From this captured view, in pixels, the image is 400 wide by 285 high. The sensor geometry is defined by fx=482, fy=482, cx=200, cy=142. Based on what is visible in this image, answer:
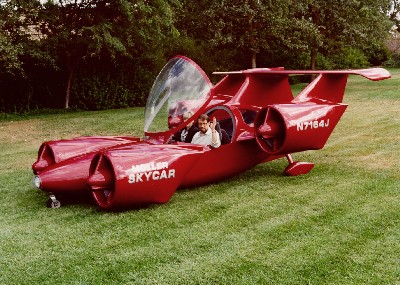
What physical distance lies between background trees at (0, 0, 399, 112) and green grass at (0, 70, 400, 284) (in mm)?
10578

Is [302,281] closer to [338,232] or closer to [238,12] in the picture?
[338,232]

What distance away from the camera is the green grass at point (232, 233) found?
13.9ft

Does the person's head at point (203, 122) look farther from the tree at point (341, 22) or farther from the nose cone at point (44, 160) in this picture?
the tree at point (341, 22)

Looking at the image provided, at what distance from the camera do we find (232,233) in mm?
5141

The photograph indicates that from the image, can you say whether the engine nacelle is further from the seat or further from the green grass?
the green grass

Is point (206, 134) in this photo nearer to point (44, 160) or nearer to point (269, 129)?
point (269, 129)

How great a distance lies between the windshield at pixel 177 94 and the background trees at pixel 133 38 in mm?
9682

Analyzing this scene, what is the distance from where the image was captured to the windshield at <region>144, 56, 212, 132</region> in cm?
680

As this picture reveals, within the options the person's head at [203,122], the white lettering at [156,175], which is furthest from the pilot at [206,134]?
the white lettering at [156,175]

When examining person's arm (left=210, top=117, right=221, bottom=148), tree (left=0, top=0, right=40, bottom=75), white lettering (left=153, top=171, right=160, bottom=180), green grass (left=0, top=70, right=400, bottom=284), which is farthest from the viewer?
tree (left=0, top=0, right=40, bottom=75)

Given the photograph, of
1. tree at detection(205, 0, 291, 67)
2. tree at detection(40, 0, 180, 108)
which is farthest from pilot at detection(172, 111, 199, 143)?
tree at detection(205, 0, 291, 67)

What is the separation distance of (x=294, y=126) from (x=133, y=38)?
1332 centimetres

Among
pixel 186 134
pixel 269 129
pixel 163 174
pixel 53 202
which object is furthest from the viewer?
pixel 186 134

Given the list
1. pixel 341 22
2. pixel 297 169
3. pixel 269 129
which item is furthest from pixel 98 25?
pixel 341 22
